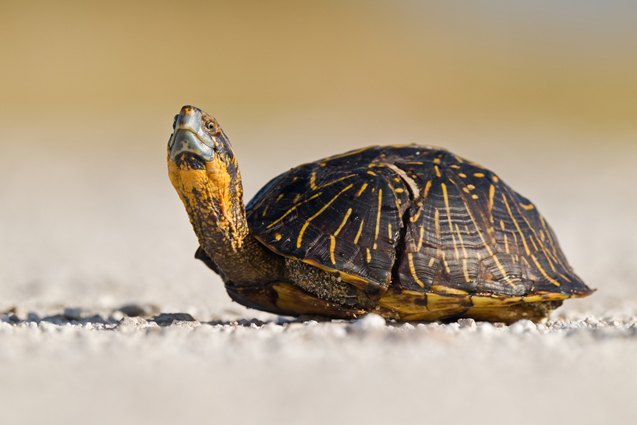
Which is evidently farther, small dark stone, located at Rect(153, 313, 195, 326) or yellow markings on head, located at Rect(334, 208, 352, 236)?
small dark stone, located at Rect(153, 313, 195, 326)

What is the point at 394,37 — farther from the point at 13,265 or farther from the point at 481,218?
the point at 481,218

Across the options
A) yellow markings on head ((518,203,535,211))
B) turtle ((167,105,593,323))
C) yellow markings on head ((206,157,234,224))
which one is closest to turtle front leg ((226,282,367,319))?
turtle ((167,105,593,323))

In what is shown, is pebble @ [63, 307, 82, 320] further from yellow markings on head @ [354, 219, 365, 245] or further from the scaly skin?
yellow markings on head @ [354, 219, 365, 245]

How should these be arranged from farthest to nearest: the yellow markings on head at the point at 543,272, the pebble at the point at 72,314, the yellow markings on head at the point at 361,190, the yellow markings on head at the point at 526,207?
the pebble at the point at 72,314, the yellow markings on head at the point at 526,207, the yellow markings on head at the point at 543,272, the yellow markings on head at the point at 361,190

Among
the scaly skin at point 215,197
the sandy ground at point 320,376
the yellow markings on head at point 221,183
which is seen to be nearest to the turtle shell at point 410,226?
the scaly skin at point 215,197

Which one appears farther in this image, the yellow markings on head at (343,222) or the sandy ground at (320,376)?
the yellow markings on head at (343,222)

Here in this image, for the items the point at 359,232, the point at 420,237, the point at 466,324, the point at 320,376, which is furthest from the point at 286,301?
the point at 320,376

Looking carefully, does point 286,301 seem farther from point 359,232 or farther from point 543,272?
point 543,272

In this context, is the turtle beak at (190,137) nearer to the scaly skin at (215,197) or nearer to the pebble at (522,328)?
the scaly skin at (215,197)
